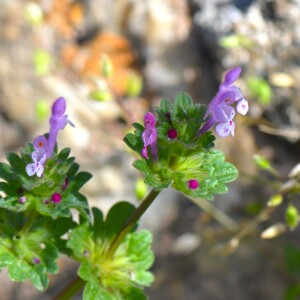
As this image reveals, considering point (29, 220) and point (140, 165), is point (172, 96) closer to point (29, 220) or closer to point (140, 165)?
point (29, 220)

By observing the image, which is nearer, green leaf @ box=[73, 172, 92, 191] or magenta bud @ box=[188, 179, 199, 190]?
magenta bud @ box=[188, 179, 199, 190]

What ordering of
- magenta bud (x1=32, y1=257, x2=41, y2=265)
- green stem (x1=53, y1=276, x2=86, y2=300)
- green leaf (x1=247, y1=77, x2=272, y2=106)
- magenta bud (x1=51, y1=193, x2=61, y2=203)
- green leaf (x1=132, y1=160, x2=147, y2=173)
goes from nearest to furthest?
green leaf (x1=132, y1=160, x2=147, y2=173) → magenta bud (x1=51, y1=193, x2=61, y2=203) → magenta bud (x1=32, y1=257, x2=41, y2=265) → green stem (x1=53, y1=276, x2=86, y2=300) → green leaf (x1=247, y1=77, x2=272, y2=106)

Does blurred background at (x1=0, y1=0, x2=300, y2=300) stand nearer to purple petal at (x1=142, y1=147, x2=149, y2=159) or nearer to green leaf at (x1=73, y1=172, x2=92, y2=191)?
green leaf at (x1=73, y1=172, x2=92, y2=191)

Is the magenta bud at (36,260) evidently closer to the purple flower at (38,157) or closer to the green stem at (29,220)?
the green stem at (29,220)

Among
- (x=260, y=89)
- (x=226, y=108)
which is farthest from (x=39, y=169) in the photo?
(x=260, y=89)

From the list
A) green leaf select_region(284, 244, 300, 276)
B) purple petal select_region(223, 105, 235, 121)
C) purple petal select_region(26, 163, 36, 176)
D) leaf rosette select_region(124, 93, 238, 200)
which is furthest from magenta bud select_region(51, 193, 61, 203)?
green leaf select_region(284, 244, 300, 276)

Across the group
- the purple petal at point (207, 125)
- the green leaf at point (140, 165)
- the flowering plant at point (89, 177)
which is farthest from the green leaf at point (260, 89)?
the green leaf at point (140, 165)

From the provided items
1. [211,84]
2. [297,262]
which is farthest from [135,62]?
[297,262]
